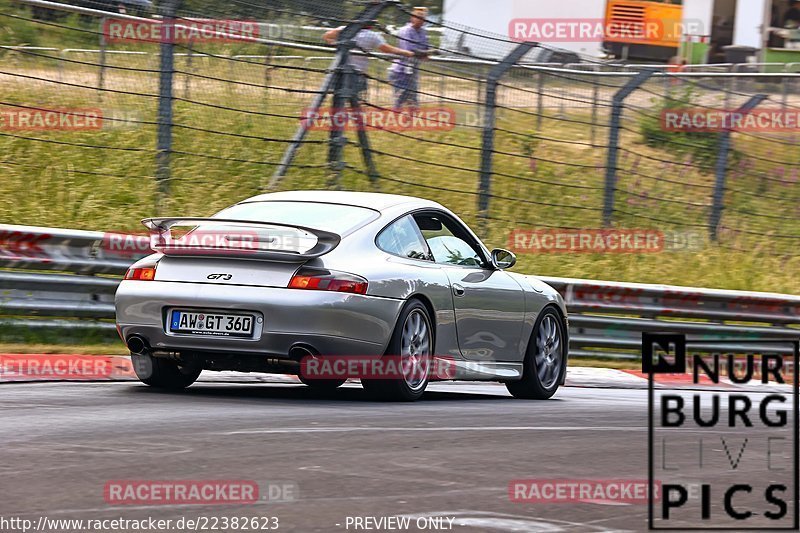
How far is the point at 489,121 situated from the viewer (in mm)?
15570

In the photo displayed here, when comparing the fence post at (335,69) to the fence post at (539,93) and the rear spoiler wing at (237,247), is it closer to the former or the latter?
the fence post at (539,93)

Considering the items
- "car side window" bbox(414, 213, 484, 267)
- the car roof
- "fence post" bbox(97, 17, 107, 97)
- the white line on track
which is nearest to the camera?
the white line on track

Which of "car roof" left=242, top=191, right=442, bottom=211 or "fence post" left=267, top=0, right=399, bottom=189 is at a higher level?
"fence post" left=267, top=0, right=399, bottom=189

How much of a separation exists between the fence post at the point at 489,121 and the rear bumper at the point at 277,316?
7.29m

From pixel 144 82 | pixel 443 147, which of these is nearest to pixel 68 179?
pixel 144 82

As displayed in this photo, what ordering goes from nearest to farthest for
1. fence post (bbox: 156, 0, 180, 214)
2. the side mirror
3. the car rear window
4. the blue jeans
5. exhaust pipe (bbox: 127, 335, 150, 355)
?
1. exhaust pipe (bbox: 127, 335, 150, 355)
2. the car rear window
3. the side mirror
4. fence post (bbox: 156, 0, 180, 214)
5. the blue jeans

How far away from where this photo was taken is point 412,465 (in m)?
6.02

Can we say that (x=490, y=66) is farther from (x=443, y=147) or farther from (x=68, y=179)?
(x=68, y=179)

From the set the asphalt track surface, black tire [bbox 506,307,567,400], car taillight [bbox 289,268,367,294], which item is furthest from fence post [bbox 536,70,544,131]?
car taillight [bbox 289,268,367,294]

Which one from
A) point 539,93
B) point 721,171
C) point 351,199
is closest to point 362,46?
point 539,93

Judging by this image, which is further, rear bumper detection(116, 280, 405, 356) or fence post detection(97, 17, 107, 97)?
fence post detection(97, 17, 107, 97)

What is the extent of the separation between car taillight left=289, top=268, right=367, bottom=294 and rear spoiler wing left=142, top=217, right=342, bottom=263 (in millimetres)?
94

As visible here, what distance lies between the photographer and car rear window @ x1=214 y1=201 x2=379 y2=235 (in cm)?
868

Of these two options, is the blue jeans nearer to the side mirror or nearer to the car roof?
the side mirror
